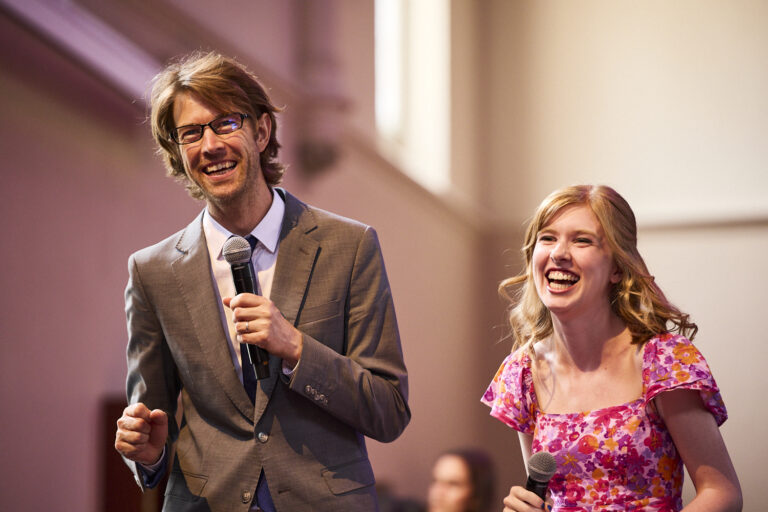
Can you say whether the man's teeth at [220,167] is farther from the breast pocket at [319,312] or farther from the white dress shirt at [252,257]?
the breast pocket at [319,312]

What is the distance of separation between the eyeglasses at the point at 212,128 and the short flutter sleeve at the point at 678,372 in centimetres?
113

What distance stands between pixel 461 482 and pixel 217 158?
311 cm

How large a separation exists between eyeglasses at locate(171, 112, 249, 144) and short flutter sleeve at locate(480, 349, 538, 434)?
95 cm

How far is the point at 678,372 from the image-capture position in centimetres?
189

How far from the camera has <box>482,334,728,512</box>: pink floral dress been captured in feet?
6.23

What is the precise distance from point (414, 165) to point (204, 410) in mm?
3279

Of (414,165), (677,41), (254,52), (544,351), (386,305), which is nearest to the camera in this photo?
(386,305)

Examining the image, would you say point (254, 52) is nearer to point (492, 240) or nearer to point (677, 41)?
point (492, 240)

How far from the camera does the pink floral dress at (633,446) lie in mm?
1897

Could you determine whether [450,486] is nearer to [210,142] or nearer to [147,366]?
[147,366]

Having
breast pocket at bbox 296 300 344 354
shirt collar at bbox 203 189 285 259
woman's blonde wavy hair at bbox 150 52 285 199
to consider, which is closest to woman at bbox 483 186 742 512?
breast pocket at bbox 296 300 344 354

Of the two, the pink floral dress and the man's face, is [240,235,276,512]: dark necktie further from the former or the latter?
the pink floral dress

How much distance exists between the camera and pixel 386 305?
6.24 feet

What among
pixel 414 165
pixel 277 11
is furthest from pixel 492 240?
pixel 277 11
